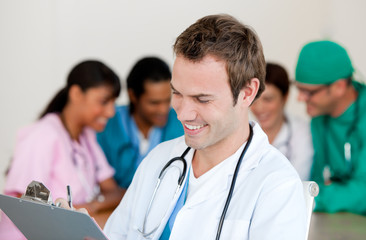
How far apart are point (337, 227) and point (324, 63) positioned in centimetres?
90

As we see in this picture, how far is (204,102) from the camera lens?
136 cm

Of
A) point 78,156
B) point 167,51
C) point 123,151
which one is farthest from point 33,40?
point 78,156

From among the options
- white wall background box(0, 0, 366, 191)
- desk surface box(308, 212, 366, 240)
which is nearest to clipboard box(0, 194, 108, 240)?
desk surface box(308, 212, 366, 240)

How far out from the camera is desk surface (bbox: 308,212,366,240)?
2049 millimetres

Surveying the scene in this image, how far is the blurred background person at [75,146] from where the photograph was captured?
7.68 ft

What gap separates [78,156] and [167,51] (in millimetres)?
→ 2248

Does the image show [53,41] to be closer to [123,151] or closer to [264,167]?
[123,151]

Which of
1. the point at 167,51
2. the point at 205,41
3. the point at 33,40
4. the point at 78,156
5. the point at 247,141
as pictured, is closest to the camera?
the point at 205,41

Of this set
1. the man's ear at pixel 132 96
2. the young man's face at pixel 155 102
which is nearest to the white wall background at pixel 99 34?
the man's ear at pixel 132 96

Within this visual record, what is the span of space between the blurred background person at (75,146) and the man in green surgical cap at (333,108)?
102cm

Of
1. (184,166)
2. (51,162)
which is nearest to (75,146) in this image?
(51,162)

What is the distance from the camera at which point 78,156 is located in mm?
2562

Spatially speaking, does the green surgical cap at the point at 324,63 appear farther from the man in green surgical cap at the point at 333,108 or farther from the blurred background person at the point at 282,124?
the blurred background person at the point at 282,124

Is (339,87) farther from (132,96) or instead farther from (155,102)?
(132,96)
